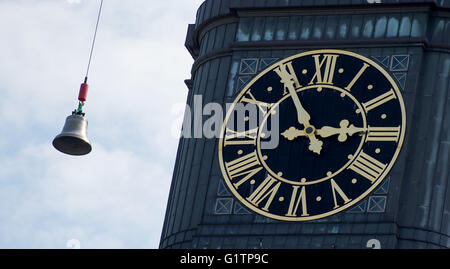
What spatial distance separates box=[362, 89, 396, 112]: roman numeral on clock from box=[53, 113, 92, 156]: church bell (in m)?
5.79

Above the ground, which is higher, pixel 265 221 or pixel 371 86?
pixel 371 86

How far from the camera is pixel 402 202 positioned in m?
41.9

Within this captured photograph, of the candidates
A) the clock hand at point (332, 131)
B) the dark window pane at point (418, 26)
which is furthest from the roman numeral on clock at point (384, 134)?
the dark window pane at point (418, 26)

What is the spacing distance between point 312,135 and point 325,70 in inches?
60.9

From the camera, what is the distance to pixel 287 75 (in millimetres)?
44062

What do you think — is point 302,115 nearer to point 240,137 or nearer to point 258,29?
point 240,137

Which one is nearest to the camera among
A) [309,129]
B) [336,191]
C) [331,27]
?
[336,191]

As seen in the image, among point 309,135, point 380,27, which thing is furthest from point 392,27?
point 309,135

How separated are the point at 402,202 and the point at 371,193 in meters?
0.64
